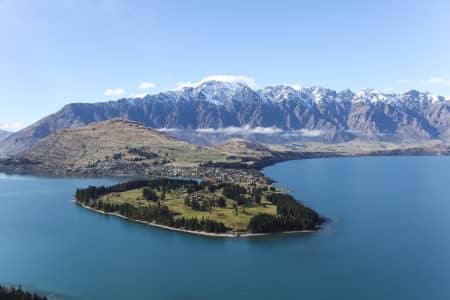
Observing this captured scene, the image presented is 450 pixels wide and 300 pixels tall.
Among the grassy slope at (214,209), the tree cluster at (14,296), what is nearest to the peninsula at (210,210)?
the grassy slope at (214,209)

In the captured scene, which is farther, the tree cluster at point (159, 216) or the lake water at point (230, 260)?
the tree cluster at point (159, 216)

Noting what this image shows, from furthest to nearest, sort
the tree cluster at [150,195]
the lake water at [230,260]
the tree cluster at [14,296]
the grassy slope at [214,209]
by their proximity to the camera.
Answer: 1. the tree cluster at [150,195]
2. the grassy slope at [214,209]
3. the lake water at [230,260]
4. the tree cluster at [14,296]

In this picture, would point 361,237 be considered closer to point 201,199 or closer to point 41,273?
point 201,199

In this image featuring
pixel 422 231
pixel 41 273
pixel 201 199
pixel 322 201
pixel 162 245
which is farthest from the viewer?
pixel 322 201

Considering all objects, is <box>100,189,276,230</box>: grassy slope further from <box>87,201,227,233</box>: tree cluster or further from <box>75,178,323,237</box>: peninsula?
<box>87,201,227,233</box>: tree cluster

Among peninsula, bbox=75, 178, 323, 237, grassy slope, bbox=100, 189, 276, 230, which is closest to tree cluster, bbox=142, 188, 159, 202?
peninsula, bbox=75, 178, 323, 237

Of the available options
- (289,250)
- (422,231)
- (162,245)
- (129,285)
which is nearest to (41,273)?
(129,285)

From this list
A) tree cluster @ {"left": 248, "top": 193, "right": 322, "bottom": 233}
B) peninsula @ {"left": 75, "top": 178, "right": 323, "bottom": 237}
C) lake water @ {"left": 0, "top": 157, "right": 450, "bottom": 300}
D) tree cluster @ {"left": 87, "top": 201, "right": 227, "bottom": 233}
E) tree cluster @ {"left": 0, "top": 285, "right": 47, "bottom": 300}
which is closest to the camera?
tree cluster @ {"left": 0, "top": 285, "right": 47, "bottom": 300}

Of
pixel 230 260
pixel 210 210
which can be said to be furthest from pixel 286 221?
pixel 230 260

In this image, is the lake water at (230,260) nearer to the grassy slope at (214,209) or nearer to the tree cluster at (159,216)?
the tree cluster at (159,216)
